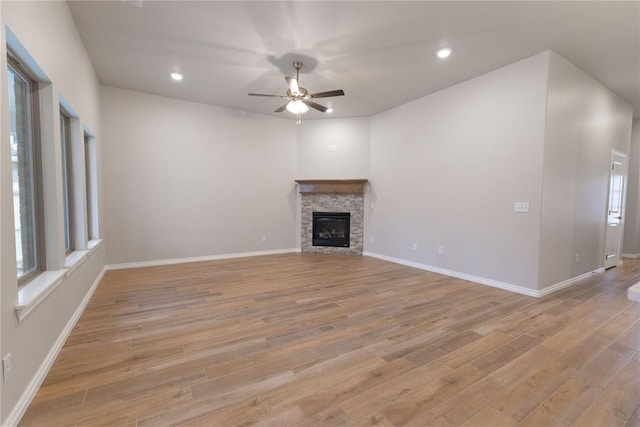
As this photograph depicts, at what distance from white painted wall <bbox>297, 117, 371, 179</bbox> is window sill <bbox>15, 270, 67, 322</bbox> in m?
4.80

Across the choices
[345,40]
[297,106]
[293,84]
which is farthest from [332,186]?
[345,40]

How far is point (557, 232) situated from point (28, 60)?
5.64m

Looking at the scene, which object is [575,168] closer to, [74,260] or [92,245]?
[74,260]

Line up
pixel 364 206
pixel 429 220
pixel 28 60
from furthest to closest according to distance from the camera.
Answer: pixel 364 206 < pixel 429 220 < pixel 28 60

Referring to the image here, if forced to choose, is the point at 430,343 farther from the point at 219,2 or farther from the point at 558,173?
the point at 219,2

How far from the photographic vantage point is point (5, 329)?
1.42 m

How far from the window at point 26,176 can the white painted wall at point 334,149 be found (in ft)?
15.3

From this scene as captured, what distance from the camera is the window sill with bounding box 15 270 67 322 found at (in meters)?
1.59

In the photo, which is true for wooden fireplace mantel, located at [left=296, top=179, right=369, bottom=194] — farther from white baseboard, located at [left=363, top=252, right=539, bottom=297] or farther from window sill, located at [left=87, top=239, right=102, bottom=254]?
window sill, located at [left=87, top=239, right=102, bottom=254]

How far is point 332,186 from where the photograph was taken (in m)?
6.23

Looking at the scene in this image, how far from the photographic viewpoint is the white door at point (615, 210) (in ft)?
15.6

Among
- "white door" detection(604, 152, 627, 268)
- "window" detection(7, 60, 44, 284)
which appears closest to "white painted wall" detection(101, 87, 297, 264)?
"window" detection(7, 60, 44, 284)

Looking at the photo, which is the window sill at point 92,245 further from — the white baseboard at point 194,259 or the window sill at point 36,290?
the window sill at point 36,290

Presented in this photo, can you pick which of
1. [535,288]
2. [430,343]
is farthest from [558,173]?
[430,343]
